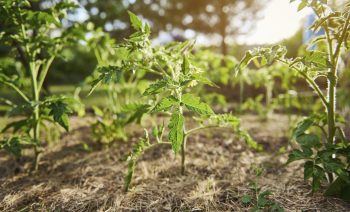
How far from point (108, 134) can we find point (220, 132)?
3.45 feet

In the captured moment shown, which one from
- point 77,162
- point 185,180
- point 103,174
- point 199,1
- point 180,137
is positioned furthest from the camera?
point 199,1

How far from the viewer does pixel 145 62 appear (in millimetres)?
1766

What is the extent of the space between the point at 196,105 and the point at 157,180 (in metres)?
0.77

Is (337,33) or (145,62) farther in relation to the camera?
(145,62)

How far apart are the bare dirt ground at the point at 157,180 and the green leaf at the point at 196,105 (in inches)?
21.1

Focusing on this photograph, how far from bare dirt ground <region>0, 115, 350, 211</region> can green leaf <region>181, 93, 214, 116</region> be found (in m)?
0.54

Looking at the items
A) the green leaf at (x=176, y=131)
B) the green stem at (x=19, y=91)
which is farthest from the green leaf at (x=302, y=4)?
the green stem at (x=19, y=91)

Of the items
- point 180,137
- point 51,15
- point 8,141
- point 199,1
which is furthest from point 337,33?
point 199,1

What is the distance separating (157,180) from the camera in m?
2.06

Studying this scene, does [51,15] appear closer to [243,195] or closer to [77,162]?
[77,162]

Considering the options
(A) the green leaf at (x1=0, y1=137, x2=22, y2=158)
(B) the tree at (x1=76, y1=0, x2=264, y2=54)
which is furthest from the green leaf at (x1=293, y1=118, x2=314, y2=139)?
(B) the tree at (x1=76, y1=0, x2=264, y2=54)

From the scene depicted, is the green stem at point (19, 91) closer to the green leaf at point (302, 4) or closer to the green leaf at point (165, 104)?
the green leaf at point (165, 104)

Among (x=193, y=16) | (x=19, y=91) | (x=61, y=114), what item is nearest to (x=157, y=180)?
(x=61, y=114)

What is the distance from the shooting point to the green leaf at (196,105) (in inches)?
57.4
